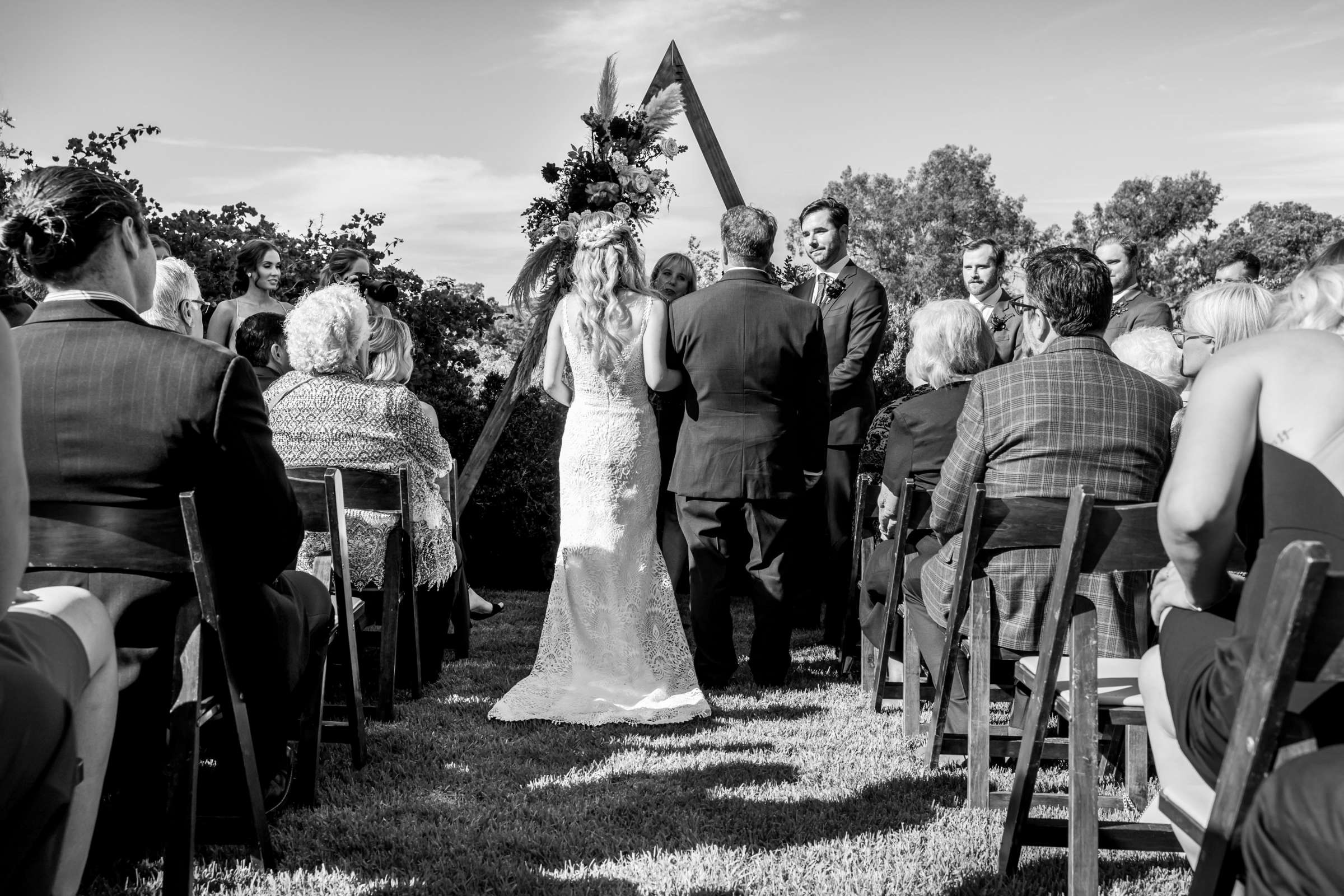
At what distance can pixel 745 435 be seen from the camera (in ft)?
18.8

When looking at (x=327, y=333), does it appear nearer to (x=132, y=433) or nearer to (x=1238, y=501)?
(x=132, y=433)

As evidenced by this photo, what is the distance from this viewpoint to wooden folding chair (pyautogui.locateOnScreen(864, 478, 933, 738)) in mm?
4648

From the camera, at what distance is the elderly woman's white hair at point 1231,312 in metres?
4.62

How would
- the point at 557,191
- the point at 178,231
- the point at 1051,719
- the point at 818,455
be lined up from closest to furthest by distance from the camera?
the point at 1051,719 → the point at 818,455 → the point at 557,191 → the point at 178,231

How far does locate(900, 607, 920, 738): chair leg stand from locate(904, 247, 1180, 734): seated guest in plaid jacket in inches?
38.2

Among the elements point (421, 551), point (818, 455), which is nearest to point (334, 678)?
point (421, 551)

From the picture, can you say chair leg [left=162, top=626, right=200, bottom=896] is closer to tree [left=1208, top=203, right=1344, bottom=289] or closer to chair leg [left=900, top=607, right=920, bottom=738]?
chair leg [left=900, top=607, right=920, bottom=738]

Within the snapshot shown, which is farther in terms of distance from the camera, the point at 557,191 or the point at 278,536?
the point at 557,191

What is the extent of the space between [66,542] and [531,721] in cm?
273

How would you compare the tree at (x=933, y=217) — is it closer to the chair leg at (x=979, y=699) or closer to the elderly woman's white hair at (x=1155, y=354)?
the elderly woman's white hair at (x=1155, y=354)

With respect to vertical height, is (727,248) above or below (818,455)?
above

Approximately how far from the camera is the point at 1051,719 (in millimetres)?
4973

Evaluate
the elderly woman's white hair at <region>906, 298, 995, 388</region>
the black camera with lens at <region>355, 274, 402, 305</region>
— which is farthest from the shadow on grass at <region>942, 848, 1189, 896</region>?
the black camera with lens at <region>355, 274, 402, 305</region>

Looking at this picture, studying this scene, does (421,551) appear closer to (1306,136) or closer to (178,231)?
(178,231)
